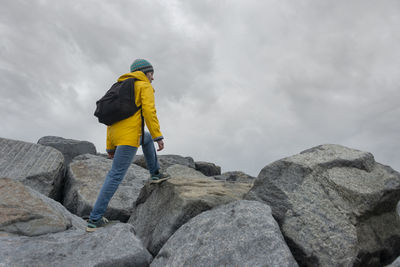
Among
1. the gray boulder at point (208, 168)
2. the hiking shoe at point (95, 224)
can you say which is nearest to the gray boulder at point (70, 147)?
the gray boulder at point (208, 168)

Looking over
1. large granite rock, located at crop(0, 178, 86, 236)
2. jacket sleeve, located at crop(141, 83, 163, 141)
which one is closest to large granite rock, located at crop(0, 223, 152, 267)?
large granite rock, located at crop(0, 178, 86, 236)

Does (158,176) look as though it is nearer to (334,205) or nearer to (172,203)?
(172,203)

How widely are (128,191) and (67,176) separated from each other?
2321mm

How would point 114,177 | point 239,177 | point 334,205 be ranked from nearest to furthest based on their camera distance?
point 334,205 < point 114,177 < point 239,177

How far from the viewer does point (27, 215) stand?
6.13m

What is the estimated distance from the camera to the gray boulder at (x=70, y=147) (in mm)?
14648

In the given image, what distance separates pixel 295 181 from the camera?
5605 millimetres

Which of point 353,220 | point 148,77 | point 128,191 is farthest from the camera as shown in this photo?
point 128,191

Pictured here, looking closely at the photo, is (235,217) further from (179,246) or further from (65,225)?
(65,225)

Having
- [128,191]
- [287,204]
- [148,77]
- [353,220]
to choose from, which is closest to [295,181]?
[287,204]

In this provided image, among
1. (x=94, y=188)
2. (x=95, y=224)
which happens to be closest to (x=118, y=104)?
(x=95, y=224)

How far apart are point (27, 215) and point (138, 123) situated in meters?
2.66

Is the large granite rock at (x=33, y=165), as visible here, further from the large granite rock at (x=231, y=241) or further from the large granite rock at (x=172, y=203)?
the large granite rock at (x=231, y=241)

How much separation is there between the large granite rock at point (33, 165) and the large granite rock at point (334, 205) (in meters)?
6.58
